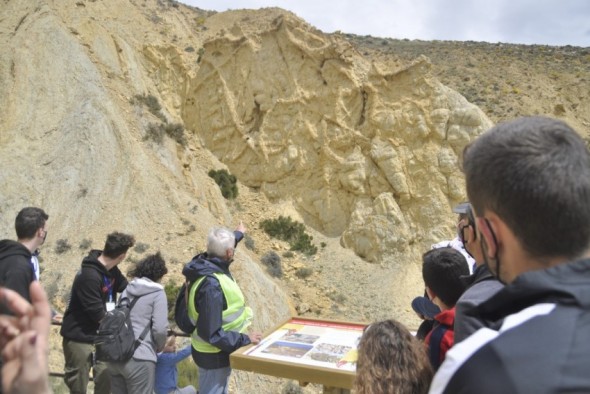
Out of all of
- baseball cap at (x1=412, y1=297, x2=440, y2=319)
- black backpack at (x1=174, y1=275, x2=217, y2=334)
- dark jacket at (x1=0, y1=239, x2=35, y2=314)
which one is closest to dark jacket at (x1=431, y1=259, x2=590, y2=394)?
baseball cap at (x1=412, y1=297, x2=440, y2=319)

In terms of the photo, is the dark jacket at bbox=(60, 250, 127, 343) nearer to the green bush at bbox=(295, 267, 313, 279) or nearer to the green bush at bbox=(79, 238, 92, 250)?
the green bush at bbox=(79, 238, 92, 250)

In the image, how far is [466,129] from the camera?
18531 mm

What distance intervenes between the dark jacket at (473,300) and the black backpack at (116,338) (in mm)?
3256

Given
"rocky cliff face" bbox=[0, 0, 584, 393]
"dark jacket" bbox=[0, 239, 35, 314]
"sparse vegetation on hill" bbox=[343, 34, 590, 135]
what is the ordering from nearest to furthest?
"dark jacket" bbox=[0, 239, 35, 314]
"rocky cliff face" bbox=[0, 0, 584, 393]
"sparse vegetation on hill" bbox=[343, 34, 590, 135]

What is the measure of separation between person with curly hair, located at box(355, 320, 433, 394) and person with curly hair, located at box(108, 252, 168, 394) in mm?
2838

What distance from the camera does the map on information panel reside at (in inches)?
143

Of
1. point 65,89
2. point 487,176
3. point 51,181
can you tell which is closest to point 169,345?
point 487,176

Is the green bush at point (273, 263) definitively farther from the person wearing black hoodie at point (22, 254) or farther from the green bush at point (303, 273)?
the person wearing black hoodie at point (22, 254)

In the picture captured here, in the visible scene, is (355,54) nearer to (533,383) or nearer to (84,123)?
(84,123)

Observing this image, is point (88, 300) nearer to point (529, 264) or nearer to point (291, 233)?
point (529, 264)

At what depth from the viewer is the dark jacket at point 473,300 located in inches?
56.9

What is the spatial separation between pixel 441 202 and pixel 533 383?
18874 millimetres

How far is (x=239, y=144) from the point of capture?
2170 cm

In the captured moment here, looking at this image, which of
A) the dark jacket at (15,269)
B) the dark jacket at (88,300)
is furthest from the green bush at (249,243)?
the dark jacket at (15,269)
